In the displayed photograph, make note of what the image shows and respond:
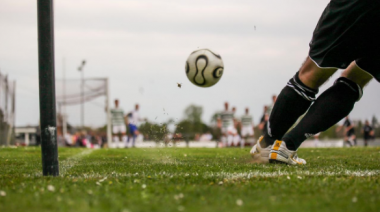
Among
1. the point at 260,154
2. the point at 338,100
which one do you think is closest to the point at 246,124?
the point at 260,154

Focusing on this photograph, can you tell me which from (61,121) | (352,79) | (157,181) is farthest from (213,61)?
(61,121)

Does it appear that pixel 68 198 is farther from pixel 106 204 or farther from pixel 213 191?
pixel 213 191

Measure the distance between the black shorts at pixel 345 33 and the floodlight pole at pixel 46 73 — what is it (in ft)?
7.30

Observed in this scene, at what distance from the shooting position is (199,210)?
6.80 feet

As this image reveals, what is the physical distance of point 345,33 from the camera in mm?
3615

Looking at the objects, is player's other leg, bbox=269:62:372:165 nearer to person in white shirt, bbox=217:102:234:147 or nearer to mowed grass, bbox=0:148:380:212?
mowed grass, bbox=0:148:380:212

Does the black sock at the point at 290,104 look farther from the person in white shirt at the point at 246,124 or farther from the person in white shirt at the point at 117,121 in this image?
the person in white shirt at the point at 246,124

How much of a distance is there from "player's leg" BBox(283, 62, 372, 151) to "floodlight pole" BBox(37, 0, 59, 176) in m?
2.58

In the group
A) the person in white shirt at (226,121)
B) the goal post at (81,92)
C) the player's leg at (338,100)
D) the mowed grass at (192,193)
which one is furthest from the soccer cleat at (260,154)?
the goal post at (81,92)

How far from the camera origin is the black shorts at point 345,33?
3562 millimetres

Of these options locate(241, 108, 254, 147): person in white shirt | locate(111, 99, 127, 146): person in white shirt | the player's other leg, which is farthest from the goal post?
the player's other leg

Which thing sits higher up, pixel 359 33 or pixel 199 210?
pixel 359 33

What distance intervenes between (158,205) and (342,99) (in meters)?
2.78

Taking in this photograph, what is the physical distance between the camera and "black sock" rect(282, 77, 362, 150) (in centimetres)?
430
